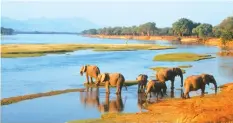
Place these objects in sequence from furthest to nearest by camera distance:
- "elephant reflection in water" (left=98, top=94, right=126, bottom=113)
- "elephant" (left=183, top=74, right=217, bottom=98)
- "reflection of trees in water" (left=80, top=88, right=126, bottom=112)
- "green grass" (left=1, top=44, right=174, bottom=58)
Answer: "green grass" (left=1, top=44, right=174, bottom=58), "elephant" (left=183, top=74, right=217, bottom=98), "reflection of trees in water" (left=80, top=88, right=126, bottom=112), "elephant reflection in water" (left=98, top=94, right=126, bottom=113)

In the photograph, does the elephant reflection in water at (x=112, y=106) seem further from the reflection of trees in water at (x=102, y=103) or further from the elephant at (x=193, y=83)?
the elephant at (x=193, y=83)

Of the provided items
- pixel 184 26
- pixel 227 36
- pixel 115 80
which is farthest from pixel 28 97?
pixel 184 26

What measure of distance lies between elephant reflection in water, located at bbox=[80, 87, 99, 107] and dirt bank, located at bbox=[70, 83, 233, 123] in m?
3.16

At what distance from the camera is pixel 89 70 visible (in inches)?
1107

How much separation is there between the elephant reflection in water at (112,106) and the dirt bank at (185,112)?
1.37 meters

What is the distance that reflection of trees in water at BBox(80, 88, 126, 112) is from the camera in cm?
2006

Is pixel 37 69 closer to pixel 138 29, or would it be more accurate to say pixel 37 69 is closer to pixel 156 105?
pixel 156 105

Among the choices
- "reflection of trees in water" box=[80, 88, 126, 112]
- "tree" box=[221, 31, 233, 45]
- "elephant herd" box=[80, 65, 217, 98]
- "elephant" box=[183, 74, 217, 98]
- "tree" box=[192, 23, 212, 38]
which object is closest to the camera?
"reflection of trees in water" box=[80, 88, 126, 112]

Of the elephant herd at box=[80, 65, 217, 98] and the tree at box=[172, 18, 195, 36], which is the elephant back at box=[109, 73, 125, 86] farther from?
the tree at box=[172, 18, 195, 36]

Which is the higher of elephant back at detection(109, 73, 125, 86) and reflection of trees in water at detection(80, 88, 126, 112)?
elephant back at detection(109, 73, 125, 86)

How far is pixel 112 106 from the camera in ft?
67.6

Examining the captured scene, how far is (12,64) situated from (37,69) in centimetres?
512

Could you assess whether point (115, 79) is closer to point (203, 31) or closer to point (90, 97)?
point (90, 97)

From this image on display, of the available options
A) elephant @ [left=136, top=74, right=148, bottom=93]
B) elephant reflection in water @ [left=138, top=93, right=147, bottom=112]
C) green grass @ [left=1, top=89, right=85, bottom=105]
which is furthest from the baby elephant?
green grass @ [left=1, top=89, right=85, bottom=105]
